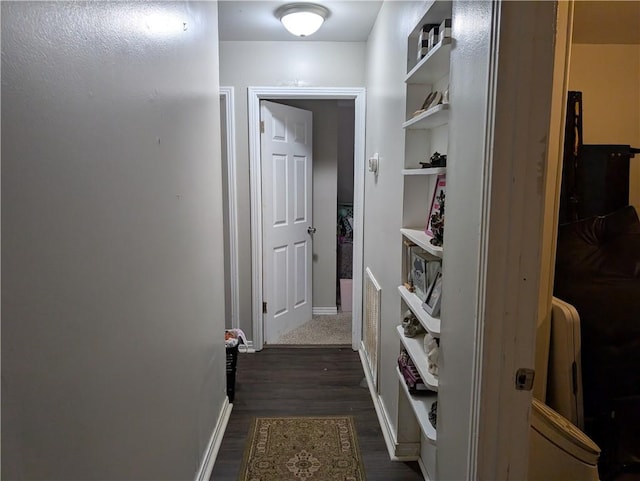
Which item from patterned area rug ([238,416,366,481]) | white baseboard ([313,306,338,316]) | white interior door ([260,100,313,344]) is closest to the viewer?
patterned area rug ([238,416,366,481])

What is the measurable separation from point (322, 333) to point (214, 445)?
184 cm

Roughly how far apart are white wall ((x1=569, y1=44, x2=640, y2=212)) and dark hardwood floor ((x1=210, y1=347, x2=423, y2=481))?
2206 millimetres

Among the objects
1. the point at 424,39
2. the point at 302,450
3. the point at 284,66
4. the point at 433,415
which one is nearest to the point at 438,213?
the point at 424,39

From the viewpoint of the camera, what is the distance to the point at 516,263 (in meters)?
1.01

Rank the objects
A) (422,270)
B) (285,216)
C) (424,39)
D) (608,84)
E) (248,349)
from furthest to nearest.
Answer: (285,216)
(248,349)
(608,84)
(422,270)
(424,39)

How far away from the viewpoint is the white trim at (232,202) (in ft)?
11.0

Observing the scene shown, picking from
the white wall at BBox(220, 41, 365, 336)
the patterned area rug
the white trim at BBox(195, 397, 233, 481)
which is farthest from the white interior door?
the patterned area rug

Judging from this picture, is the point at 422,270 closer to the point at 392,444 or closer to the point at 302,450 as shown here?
the point at 392,444

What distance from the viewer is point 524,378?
106cm

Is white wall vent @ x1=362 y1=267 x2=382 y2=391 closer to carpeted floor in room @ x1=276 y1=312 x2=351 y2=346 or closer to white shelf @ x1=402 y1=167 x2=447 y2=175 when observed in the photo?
carpeted floor in room @ x1=276 y1=312 x2=351 y2=346

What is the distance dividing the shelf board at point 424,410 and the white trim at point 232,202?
1905 millimetres

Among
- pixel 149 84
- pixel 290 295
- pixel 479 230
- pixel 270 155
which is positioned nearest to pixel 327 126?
pixel 270 155

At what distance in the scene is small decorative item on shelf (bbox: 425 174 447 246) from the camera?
1609 mm

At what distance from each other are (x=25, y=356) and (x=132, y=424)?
0.56 meters
